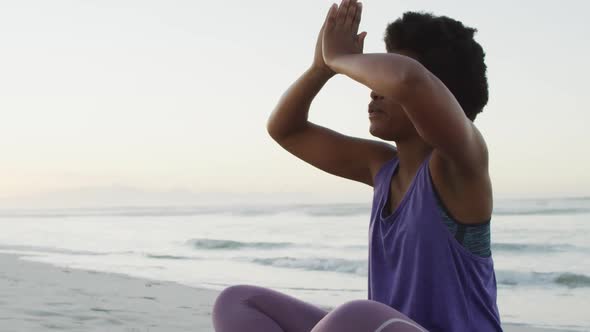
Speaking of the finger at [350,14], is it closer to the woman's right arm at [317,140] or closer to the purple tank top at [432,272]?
the woman's right arm at [317,140]

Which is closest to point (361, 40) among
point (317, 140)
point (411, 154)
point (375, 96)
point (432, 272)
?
point (375, 96)

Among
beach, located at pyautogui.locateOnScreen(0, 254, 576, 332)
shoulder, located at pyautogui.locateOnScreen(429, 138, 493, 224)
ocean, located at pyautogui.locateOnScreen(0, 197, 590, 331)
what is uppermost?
shoulder, located at pyautogui.locateOnScreen(429, 138, 493, 224)

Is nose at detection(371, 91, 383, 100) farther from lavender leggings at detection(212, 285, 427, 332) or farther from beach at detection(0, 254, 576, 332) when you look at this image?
beach at detection(0, 254, 576, 332)

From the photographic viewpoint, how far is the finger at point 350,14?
2.14 meters

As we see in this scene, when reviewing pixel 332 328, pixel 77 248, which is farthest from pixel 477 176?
pixel 77 248

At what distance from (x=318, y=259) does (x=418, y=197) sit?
360 inches

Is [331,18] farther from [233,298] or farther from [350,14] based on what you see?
[233,298]

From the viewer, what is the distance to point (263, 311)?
2.17 meters

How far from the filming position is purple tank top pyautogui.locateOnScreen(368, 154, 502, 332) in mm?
1850

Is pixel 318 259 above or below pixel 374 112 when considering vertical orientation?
below

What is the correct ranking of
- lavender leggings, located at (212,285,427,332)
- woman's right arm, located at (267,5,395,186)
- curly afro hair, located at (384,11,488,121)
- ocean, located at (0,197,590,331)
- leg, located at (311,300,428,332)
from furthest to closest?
ocean, located at (0,197,590,331) → woman's right arm, located at (267,5,395,186) → lavender leggings, located at (212,285,427,332) → curly afro hair, located at (384,11,488,121) → leg, located at (311,300,428,332)

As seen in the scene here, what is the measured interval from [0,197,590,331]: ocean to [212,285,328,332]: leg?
14.1ft

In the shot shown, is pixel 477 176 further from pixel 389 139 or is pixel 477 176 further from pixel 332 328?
pixel 332 328

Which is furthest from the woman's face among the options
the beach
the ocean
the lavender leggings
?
the ocean
